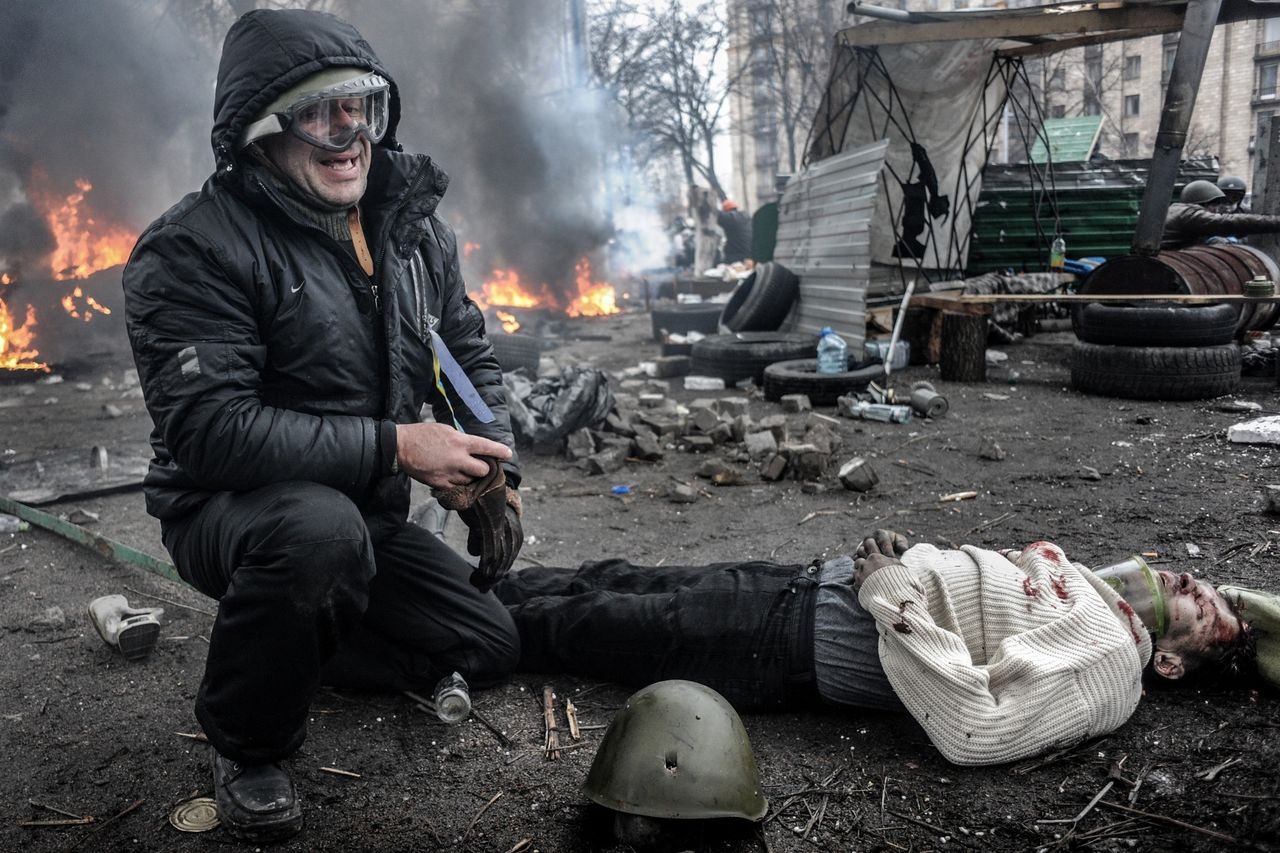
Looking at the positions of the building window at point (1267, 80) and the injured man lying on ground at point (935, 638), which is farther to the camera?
the building window at point (1267, 80)

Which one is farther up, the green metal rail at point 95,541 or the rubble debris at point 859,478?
the green metal rail at point 95,541

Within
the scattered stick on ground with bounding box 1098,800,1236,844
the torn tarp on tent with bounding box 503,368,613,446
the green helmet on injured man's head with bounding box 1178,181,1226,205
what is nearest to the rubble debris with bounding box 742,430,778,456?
the torn tarp on tent with bounding box 503,368,613,446

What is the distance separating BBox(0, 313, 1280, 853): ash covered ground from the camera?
6.99ft

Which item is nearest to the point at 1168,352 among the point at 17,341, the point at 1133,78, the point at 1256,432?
the point at 1256,432

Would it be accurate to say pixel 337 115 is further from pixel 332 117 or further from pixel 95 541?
pixel 95 541

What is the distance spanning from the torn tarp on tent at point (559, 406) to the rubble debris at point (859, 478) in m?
1.97

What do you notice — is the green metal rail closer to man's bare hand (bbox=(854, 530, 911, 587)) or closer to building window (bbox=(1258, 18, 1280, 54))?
man's bare hand (bbox=(854, 530, 911, 587))

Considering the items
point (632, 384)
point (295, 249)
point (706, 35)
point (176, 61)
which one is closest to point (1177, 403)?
point (632, 384)

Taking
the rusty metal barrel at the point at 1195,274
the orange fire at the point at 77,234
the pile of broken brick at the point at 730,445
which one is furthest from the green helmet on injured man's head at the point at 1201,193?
the orange fire at the point at 77,234

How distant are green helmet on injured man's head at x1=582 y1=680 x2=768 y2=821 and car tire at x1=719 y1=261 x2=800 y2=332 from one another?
29.1 ft

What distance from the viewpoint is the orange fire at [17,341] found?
11.0 metres

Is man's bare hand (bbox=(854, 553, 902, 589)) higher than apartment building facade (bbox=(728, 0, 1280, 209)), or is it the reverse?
apartment building facade (bbox=(728, 0, 1280, 209))

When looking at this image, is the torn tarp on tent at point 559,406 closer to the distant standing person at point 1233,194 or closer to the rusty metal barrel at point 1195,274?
the rusty metal barrel at point 1195,274

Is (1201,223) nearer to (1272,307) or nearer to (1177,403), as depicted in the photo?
(1272,307)
